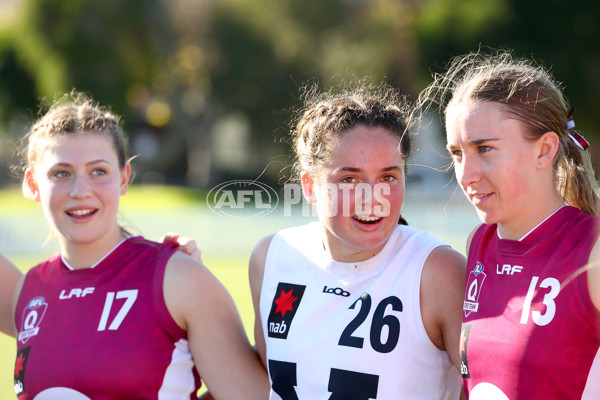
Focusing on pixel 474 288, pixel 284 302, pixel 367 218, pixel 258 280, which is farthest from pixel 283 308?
pixel 474 288

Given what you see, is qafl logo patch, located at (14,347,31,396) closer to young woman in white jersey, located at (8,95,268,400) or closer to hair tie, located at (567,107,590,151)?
young woman in white jersey, located at (8,95,268,400)

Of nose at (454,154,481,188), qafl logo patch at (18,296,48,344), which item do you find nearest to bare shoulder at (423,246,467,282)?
nose at (454,154,481,188)

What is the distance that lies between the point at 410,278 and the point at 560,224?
537 millimetres

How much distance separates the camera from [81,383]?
8.55ft

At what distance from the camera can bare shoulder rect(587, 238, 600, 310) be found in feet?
6.86

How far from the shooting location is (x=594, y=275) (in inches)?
83.2

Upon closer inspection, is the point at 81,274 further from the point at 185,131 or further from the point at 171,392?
the point at 185,131

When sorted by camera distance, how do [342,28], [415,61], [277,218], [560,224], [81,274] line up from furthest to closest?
[342,28]
[415,61]
[277,218]
[81,274]
[560,224]

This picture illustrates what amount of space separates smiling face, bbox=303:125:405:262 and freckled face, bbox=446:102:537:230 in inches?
10.6

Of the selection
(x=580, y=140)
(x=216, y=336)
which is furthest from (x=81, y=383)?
(x=580, y=140)

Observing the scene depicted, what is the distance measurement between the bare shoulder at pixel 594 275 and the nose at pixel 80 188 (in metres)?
1.83

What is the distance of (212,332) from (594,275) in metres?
1.37

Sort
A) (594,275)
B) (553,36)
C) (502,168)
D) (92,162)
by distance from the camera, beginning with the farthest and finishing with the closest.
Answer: (553,36) < (92,162) < (502,168) < (594,275)

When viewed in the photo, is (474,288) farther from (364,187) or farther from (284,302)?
(284,302)
